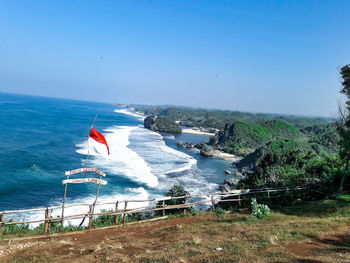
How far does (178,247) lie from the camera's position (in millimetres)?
7945

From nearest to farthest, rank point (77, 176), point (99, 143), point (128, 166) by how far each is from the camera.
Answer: point (99, 143), point (77, 176), point (128, 166)

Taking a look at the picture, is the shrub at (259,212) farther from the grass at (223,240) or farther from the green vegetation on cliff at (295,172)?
the green vegetation on cliff at (295,172)

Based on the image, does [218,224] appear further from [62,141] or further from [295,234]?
[62,141]

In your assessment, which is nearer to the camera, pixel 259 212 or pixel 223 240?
pixel 223 240

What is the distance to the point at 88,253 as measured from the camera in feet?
26.5

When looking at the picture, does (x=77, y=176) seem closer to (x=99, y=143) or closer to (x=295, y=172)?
(x=99, y=143)

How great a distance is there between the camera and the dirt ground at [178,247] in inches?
271

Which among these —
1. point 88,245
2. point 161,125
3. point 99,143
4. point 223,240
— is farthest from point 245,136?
point 88,245

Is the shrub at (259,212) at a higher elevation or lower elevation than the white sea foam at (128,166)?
higher

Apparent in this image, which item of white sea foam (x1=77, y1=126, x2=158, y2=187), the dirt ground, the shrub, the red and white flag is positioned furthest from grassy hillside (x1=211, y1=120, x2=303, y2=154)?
the dirt ground

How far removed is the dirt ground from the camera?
6.89m

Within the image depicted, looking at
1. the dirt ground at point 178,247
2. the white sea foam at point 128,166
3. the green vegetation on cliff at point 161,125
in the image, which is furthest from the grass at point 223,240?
the green vegetation on cliff at point 161,125

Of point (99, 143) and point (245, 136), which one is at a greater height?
point (99, 143)

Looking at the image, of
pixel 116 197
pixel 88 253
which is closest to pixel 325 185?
pixel 88 253
